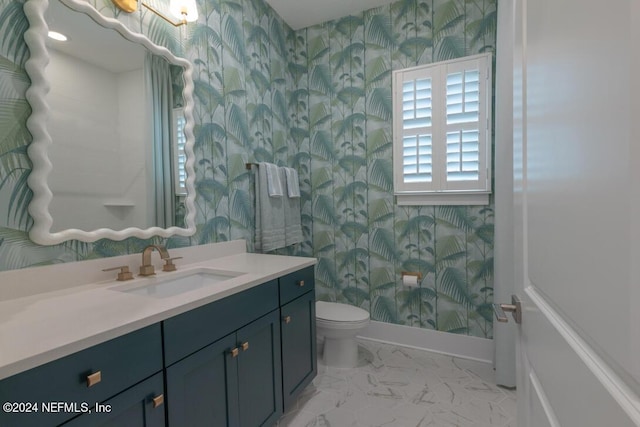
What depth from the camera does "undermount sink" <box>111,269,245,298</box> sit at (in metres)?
1.31

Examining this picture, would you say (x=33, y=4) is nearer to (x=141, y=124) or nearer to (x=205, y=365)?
(x=141, y=124)

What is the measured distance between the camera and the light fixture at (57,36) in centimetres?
118

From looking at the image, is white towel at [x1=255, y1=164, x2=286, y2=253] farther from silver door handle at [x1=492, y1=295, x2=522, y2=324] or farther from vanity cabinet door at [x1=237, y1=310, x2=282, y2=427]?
silver door handle at [x1=492, y1=295, x2=522, y2=324]

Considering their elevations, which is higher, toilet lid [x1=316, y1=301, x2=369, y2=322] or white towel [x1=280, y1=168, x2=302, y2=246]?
white towel [x1=280, y1=168, x2=302, y2=246]

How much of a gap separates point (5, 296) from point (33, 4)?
107cm

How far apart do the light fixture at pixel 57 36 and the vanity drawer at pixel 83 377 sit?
121 cm

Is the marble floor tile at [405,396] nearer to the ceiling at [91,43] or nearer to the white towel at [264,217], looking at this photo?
the white towel at [264,217]

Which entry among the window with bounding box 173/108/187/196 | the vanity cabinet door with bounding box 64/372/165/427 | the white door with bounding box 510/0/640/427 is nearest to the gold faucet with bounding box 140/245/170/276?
the window with bounding box 173/108/187/196

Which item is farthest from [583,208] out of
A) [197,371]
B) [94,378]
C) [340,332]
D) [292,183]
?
[292,183]

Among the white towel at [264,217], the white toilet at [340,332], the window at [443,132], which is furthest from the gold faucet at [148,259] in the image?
the window at [443,132]

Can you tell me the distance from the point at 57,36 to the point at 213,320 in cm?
130

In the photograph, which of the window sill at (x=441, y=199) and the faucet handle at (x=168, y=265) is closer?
the faucet handle at (x=168, y=265)

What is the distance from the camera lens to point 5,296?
1.05 meters

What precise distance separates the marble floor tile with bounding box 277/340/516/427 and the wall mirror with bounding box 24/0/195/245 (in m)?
1.30
